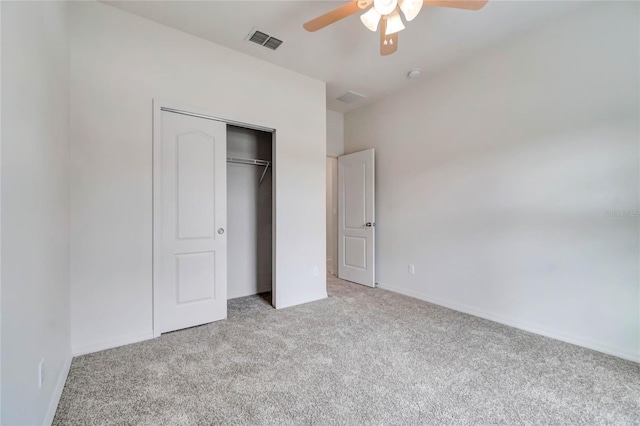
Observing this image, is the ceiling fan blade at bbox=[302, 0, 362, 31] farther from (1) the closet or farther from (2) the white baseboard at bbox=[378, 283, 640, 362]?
(2) the white baseboard at bbox=[378, 283, 640, 362]

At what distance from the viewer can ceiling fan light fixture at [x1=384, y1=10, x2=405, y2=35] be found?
1.96m

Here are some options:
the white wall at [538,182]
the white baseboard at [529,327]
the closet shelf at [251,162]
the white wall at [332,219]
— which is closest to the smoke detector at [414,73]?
the white wall at [538,182]

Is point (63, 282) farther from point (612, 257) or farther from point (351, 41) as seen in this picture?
point (612, 257)

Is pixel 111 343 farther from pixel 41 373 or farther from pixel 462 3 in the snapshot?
pixel 462 3

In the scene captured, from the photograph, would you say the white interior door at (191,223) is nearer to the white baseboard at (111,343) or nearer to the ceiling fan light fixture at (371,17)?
the white baseboard at (111,343)

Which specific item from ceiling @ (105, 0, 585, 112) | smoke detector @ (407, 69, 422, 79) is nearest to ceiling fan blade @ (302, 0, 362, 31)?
ceiling @ (105, 0, 585, 112)

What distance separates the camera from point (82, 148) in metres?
2.22

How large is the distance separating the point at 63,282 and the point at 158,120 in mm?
1516

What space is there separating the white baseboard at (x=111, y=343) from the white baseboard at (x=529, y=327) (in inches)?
124

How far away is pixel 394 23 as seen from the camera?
1994 mm

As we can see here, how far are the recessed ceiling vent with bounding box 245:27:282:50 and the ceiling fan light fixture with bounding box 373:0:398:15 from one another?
4.41ft

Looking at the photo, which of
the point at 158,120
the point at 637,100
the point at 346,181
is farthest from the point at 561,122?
the point at 158,120

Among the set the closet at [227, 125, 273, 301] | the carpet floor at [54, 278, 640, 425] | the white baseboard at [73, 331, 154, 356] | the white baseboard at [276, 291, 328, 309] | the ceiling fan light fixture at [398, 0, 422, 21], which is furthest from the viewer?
the closet at [227, 125, 273, 301]

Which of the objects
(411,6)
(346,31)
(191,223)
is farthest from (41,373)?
(346,31)
